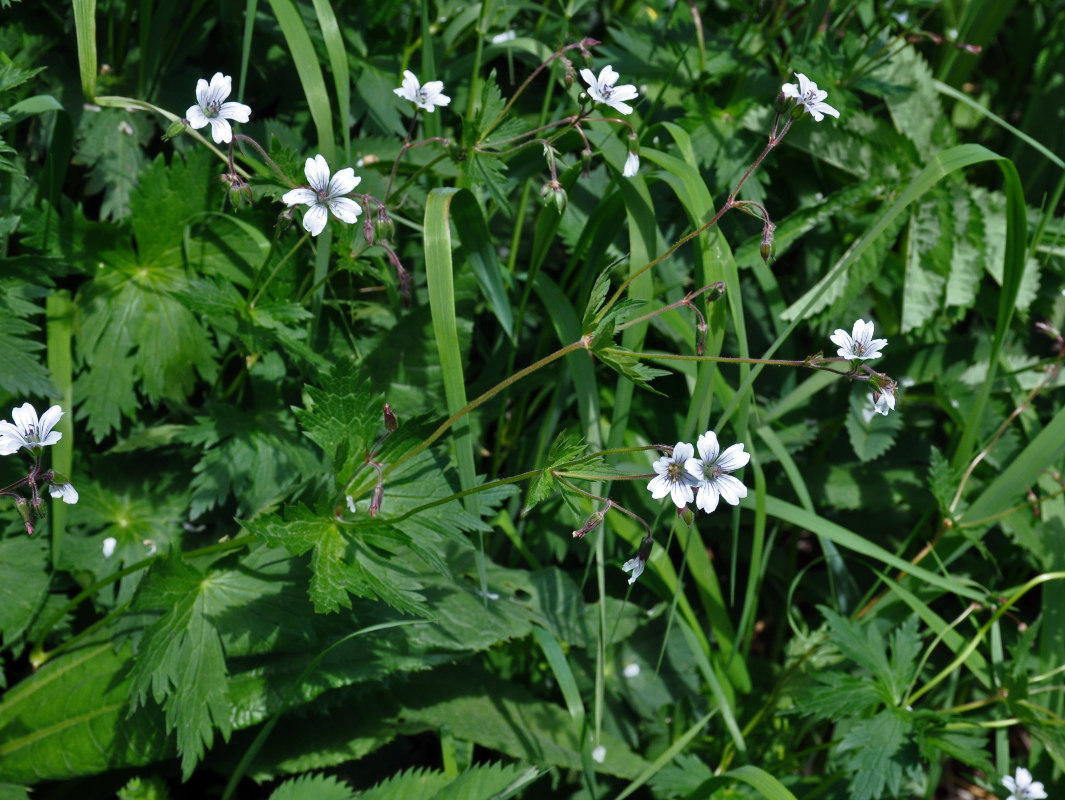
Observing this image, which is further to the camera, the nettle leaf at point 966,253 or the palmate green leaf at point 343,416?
the nettle leaf at point 966,253

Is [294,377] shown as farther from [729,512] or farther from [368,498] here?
[729,512]

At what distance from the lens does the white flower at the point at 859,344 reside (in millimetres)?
1675

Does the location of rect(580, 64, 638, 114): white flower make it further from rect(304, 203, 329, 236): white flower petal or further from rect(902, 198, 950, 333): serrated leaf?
rect(902, 198, 950, 333): serrated leaf

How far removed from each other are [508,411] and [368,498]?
0.90 metres

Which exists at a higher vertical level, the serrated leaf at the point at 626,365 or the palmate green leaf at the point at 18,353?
the serrated leaf at the point at 626,365

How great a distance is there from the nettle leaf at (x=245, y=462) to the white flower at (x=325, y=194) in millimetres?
779

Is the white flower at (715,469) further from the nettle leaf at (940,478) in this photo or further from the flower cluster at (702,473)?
the nettle leaf at (940,478)

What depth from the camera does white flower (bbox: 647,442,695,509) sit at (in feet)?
5.07

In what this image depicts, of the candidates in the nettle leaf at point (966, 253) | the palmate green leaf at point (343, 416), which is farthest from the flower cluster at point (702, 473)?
the nettle leaf at point (966, 253)

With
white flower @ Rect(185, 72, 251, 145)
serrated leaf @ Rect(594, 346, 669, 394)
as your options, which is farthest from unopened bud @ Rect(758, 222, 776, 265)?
white flower @ Rect(185, 72, 251, 145)

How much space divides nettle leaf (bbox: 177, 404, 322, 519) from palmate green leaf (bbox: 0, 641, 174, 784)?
47 cm

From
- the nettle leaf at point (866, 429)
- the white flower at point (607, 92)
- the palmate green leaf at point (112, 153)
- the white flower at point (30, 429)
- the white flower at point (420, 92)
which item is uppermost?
the white flower at point (607, 92)

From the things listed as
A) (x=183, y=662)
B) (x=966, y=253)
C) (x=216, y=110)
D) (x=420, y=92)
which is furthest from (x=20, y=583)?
(x=966, y=253)

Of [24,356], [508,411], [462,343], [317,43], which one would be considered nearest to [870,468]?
[508,411]
